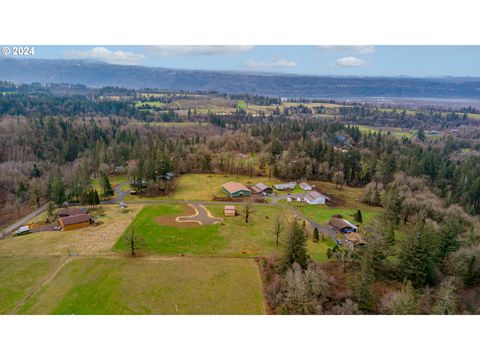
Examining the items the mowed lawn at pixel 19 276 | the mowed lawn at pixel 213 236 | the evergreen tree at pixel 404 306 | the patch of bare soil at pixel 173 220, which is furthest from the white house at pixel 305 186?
the mowed lawn at pixel 19 276

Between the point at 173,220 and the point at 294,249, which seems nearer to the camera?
the point at 294,249

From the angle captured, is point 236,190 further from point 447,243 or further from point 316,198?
point 447,243

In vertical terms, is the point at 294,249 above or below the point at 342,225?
above

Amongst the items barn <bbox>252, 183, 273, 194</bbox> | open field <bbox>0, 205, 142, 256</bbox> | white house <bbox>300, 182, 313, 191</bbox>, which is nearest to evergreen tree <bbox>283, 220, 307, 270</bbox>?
open field <bbox>0, 205, 142, 256</bbox>

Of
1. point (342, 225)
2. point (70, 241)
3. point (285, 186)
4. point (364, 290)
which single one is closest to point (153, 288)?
point (70, 241)

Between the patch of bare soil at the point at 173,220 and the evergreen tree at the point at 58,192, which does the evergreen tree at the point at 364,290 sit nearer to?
the patch of bare soil at the point at 173,220

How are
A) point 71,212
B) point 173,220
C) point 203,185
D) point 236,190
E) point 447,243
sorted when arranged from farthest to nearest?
1. point 203,185
2. point 236,190
3. point 71,212
4. point 173,220
5. point 447,243

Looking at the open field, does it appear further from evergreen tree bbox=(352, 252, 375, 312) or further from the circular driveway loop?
evergreen tree bbox=(352, 252, 375, 312)
